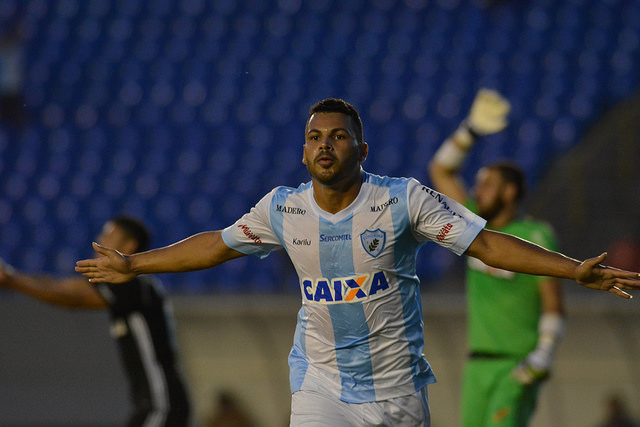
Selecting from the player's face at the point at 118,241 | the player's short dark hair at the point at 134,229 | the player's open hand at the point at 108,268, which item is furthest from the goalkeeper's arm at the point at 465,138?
the player's open hand at the point at 108,268

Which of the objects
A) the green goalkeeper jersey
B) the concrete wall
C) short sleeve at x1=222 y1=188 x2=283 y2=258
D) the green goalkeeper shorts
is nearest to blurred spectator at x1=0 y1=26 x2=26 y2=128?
the concrete wall

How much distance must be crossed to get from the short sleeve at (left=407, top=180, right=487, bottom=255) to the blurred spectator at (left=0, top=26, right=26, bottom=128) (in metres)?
11.1

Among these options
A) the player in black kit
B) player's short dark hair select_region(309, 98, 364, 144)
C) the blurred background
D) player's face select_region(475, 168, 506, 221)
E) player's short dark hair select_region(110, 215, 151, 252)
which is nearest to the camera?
player's short dark hair select_region(309, 98, 364, 144)

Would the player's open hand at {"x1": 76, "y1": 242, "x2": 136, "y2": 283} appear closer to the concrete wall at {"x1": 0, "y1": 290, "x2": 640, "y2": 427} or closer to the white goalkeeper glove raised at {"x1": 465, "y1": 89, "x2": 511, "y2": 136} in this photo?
the white goalkeeper glove raised at {"x1": 465, "y1": 89, "x2": 511, "y2": 136}

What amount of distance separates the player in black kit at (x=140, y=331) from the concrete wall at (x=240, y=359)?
338cm

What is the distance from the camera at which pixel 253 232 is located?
4.23 metres

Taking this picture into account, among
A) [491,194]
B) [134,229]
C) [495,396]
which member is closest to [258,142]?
[134,229]

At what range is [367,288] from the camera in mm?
4016

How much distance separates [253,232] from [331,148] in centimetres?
61

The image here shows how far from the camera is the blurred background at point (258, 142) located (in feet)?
31.7

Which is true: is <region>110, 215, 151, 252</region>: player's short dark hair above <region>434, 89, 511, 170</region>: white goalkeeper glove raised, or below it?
below

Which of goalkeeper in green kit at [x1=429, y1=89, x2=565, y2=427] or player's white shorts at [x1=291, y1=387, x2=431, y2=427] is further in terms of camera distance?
goalkeeper in green kit at [x1=429, y1=89, x2=565, y2=427]

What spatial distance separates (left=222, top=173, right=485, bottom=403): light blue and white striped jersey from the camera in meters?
3.97

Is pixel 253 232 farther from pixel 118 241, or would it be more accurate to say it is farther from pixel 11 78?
pixel 11 78
